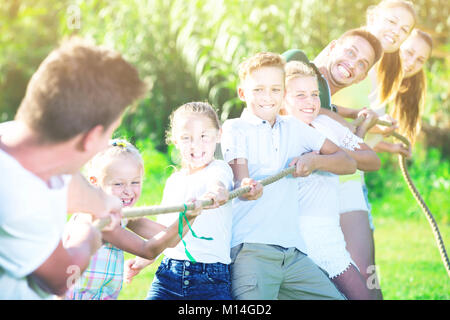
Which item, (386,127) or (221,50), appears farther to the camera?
(221,50)

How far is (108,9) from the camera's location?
29.7 feet

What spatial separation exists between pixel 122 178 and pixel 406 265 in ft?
13.4

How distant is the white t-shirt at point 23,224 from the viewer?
166cm

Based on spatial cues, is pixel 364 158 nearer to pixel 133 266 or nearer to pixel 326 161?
pixel 326 161

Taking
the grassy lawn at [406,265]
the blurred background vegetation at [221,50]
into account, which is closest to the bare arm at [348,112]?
the grassy lawn at [406,265]

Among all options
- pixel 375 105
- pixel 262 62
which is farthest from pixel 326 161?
pixel 375 105

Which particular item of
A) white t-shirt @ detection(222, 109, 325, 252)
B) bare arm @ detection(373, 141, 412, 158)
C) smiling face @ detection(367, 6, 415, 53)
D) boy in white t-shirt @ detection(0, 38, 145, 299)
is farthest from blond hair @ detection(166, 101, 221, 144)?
bare arm @ detection(373, 141, 412, 158)

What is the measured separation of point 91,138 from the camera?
175 centimetres

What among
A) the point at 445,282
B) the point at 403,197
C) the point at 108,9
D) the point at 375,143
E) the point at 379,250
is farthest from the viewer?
the point at 108,9

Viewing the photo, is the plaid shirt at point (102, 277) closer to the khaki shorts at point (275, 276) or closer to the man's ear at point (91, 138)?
the khaki shorts at point (275, 276)

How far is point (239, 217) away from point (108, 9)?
269 inches

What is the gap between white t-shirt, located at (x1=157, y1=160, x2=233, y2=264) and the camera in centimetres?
261
